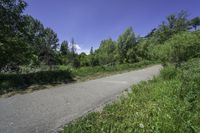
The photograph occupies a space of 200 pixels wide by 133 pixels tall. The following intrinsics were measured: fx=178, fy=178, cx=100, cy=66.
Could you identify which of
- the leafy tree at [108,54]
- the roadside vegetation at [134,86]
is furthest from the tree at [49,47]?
the roadside vegetation at [134,86]

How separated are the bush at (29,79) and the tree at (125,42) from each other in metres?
22.8

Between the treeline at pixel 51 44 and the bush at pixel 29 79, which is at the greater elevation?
the treeline at pixel 51 44

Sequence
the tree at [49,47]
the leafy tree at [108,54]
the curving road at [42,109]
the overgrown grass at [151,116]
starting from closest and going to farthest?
the overgrown grass at [151,116] → the curving road at [42,109] → the leafy tree at [108,54] → the tree at [49,47]

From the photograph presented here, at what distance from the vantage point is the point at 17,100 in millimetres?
7008

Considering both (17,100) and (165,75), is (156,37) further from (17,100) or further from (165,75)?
(17,100)

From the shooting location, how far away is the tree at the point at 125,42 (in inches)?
1350

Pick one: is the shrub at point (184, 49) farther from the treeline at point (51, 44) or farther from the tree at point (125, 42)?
the tree at point (125, 42)

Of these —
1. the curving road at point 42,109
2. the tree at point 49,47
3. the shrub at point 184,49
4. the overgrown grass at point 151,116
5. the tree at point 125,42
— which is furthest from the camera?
the tree at point 49,47

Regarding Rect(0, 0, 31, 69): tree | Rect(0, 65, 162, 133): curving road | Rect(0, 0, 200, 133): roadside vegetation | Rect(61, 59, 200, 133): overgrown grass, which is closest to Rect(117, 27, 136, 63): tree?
Rect(0, 0, 200, 133): roadside vegetation

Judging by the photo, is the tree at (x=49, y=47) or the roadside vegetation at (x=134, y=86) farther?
the tree at (x=49, y=47)

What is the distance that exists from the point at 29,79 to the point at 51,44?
132 feet

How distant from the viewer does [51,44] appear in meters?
49.0

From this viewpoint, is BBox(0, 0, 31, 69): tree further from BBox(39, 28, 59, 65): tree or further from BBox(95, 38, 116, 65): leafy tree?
BBox(39, 28, 59, 65): tree

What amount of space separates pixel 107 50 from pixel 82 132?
107 feet
